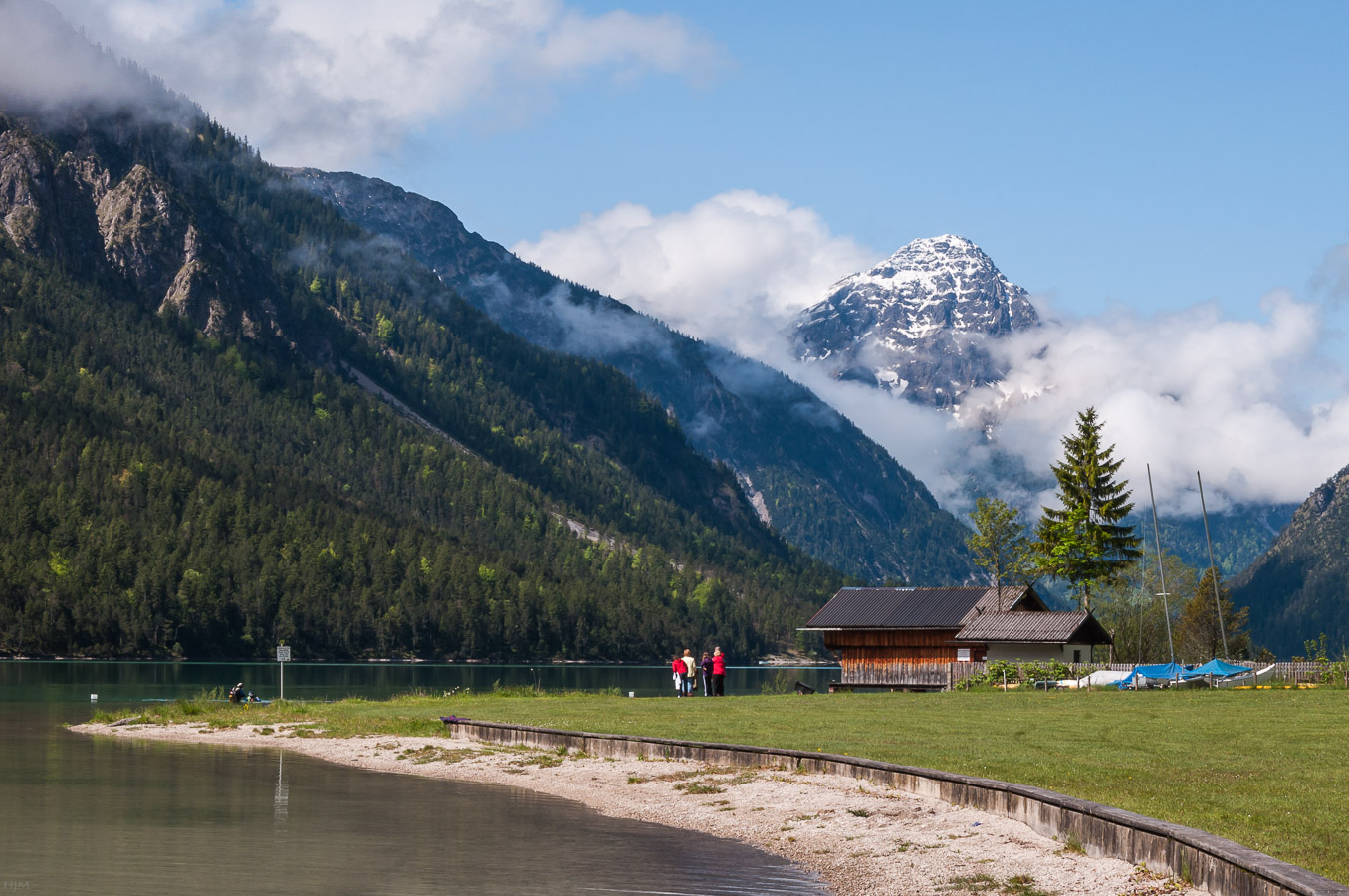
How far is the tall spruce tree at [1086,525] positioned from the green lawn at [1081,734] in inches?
1196

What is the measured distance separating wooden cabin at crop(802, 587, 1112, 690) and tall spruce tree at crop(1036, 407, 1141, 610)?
5483 millimetres

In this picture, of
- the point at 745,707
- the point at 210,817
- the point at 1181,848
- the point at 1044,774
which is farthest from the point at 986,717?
the point at 1181,848

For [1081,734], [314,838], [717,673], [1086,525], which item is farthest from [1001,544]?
[314,838]

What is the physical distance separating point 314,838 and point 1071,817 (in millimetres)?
12372

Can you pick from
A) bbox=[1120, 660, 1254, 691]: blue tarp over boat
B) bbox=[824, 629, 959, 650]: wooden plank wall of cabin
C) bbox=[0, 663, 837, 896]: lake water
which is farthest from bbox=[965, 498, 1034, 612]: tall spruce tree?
bbox=[0, 663, 837, 896]: lake water

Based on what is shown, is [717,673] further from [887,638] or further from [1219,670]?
[887,638]

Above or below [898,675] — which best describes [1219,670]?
below

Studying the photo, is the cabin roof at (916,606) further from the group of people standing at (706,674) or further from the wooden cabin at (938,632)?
the group of people standing at (706,674)

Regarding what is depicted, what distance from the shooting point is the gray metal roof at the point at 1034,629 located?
8262cm

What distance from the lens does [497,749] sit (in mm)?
40438

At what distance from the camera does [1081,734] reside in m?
37.4

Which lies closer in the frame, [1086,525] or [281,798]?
[281,798]

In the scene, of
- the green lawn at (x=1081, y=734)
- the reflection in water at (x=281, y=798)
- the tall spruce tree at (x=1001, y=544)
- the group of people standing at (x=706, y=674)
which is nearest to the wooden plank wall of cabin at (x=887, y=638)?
the tall spruce tree at (x=1001, y=544)

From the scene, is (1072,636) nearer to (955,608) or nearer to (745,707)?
(955,608)
